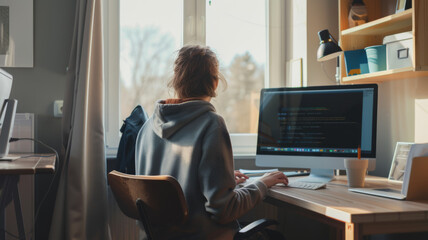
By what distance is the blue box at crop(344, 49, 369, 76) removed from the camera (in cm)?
247

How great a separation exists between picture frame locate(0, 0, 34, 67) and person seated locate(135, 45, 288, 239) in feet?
4.01

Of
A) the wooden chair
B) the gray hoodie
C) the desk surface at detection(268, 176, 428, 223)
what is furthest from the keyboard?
the wooden chair

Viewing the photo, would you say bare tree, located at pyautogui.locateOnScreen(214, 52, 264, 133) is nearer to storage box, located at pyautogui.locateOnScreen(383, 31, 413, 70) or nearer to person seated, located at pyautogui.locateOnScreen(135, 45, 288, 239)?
storage box, located at pyautogui.locateOnScreen(383, 31, 413, 70)

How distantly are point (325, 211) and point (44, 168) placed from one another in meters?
1.04

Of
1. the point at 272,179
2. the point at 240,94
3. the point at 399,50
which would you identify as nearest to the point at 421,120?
the point at 399,50

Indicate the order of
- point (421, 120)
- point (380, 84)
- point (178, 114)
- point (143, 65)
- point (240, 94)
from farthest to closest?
point (240, 94) → point (143, 65) → point (380, 84) → point (421, 120) → point (178, 114)

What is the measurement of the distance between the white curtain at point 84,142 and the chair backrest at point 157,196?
100 centimetres

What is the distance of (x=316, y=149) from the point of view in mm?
2121

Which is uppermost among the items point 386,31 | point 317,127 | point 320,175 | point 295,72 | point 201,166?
point 386,31

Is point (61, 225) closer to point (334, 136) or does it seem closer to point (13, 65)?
point (13, 65)

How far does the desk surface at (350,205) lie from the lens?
Answer: 141 cm

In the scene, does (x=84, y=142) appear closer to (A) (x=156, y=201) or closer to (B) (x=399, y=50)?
(A) (x=156, y=201)

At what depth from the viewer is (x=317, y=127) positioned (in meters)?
2.13

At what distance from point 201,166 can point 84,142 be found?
44.7 inches
